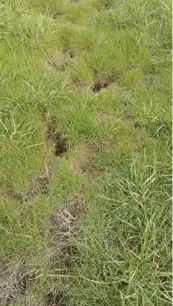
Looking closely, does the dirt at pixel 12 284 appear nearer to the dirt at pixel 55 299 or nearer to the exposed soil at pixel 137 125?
the dirt at pixel 55 299

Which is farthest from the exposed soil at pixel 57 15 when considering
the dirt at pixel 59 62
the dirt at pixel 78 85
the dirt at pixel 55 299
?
the dirt at pixel 55 299

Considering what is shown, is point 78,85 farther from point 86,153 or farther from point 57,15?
point 57,15

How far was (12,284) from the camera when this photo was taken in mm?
2068

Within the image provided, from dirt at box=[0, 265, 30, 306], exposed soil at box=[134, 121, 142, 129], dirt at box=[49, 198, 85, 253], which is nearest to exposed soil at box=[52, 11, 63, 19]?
exposed soil at box=[134, 121, 142, 129]

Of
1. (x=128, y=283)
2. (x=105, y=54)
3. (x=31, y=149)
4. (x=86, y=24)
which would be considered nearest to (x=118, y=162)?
(x=31, y=149)

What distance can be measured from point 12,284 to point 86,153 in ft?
3.06

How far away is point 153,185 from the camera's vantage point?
2.27 metres

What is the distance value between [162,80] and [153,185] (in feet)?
3.14

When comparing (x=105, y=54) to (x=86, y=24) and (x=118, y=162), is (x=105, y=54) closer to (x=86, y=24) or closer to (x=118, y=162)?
(x=86, y=24)

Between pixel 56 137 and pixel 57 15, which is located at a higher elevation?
pixel 57 15

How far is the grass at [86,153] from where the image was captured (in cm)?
203

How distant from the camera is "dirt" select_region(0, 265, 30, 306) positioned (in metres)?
2.05

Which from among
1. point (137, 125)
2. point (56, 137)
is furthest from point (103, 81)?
point (56, 137)

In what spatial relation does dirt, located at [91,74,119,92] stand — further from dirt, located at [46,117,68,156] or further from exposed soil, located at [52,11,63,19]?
exposed soil, located at [52,11,63,19]
